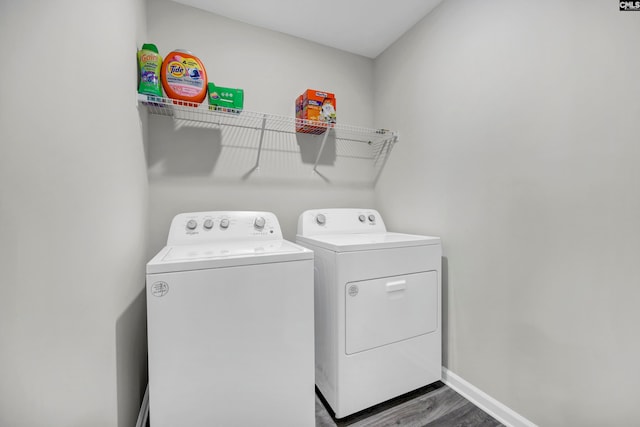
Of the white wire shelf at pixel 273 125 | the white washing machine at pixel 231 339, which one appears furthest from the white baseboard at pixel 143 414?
the white wire shelf at pixel 273 125

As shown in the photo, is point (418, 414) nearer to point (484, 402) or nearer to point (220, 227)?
point (484, 402)

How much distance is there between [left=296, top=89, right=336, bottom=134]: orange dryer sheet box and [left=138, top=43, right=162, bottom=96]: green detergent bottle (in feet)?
2.69

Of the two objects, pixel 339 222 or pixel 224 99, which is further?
pixel 339 222

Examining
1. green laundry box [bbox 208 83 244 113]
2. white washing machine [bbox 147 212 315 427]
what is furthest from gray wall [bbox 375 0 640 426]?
green laundry box [bbox 208 83 244 113]

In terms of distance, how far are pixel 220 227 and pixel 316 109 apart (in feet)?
3.34

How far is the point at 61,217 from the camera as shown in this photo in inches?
27.8

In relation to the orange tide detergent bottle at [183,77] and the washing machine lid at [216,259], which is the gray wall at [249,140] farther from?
the washing machine lid at [216,259]

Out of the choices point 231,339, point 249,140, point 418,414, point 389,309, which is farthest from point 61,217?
point 418,414

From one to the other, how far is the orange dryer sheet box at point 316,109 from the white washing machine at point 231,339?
1026 mm

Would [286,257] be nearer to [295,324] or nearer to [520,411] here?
[295,324]

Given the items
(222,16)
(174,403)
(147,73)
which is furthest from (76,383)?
(222,16)

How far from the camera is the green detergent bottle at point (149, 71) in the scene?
1.31 meters

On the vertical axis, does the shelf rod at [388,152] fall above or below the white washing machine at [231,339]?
above

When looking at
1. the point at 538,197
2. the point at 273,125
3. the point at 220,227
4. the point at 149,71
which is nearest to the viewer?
the point at 538,197
